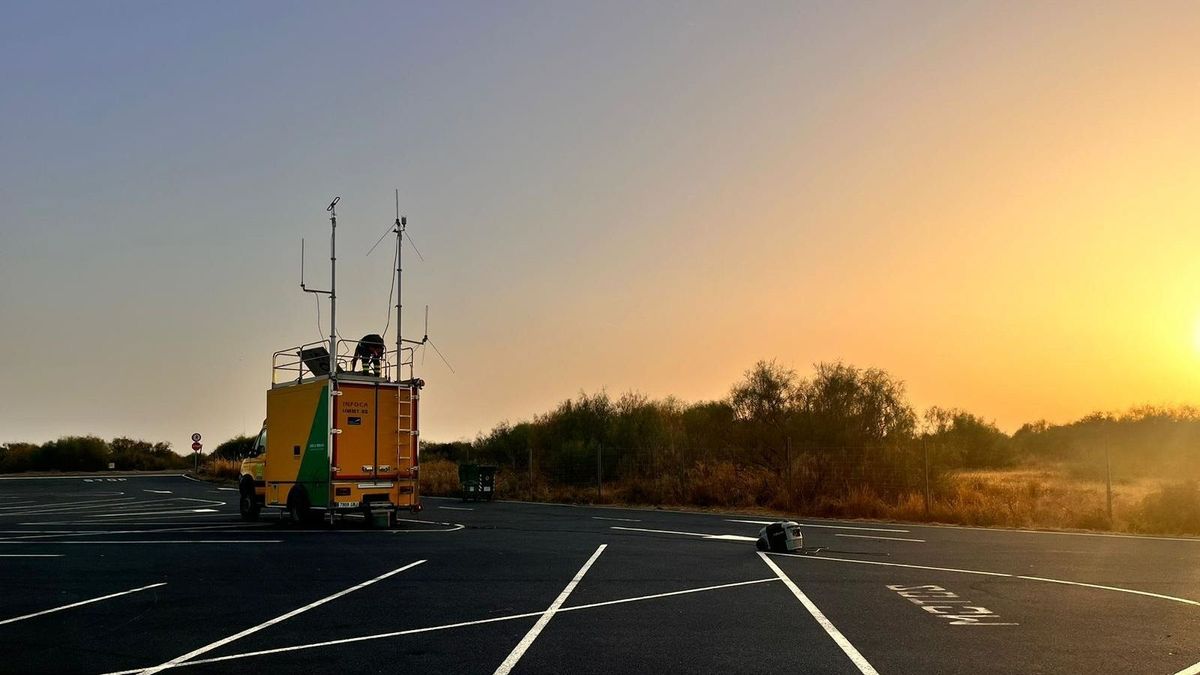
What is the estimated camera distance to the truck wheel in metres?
21.4

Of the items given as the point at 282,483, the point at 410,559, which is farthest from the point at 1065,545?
the point at 282,483

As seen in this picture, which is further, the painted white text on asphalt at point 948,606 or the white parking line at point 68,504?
the white parking line at point 68,504

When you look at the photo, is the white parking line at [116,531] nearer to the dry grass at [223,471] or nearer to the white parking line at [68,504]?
the white parking line at [68,504]

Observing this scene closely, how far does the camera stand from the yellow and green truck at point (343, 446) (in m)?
20.6

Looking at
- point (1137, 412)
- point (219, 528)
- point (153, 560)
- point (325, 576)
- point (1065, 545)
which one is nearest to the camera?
point (325, 576)

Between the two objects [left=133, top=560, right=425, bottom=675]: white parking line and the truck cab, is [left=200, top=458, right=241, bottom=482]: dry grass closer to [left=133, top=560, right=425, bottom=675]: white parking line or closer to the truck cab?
the truck cab

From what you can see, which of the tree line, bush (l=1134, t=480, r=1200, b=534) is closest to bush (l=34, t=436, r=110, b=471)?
the tree line

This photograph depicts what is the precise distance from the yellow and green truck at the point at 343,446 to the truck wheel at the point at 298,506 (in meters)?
0.02

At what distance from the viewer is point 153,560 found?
1463 centimetres

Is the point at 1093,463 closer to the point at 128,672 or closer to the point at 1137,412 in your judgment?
the point at 1137,412

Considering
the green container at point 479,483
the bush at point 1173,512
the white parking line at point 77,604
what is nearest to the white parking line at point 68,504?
the green container at point 479,483

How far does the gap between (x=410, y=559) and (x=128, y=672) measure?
7.71m

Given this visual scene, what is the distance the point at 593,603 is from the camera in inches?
405

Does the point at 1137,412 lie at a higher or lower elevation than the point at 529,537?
higher
